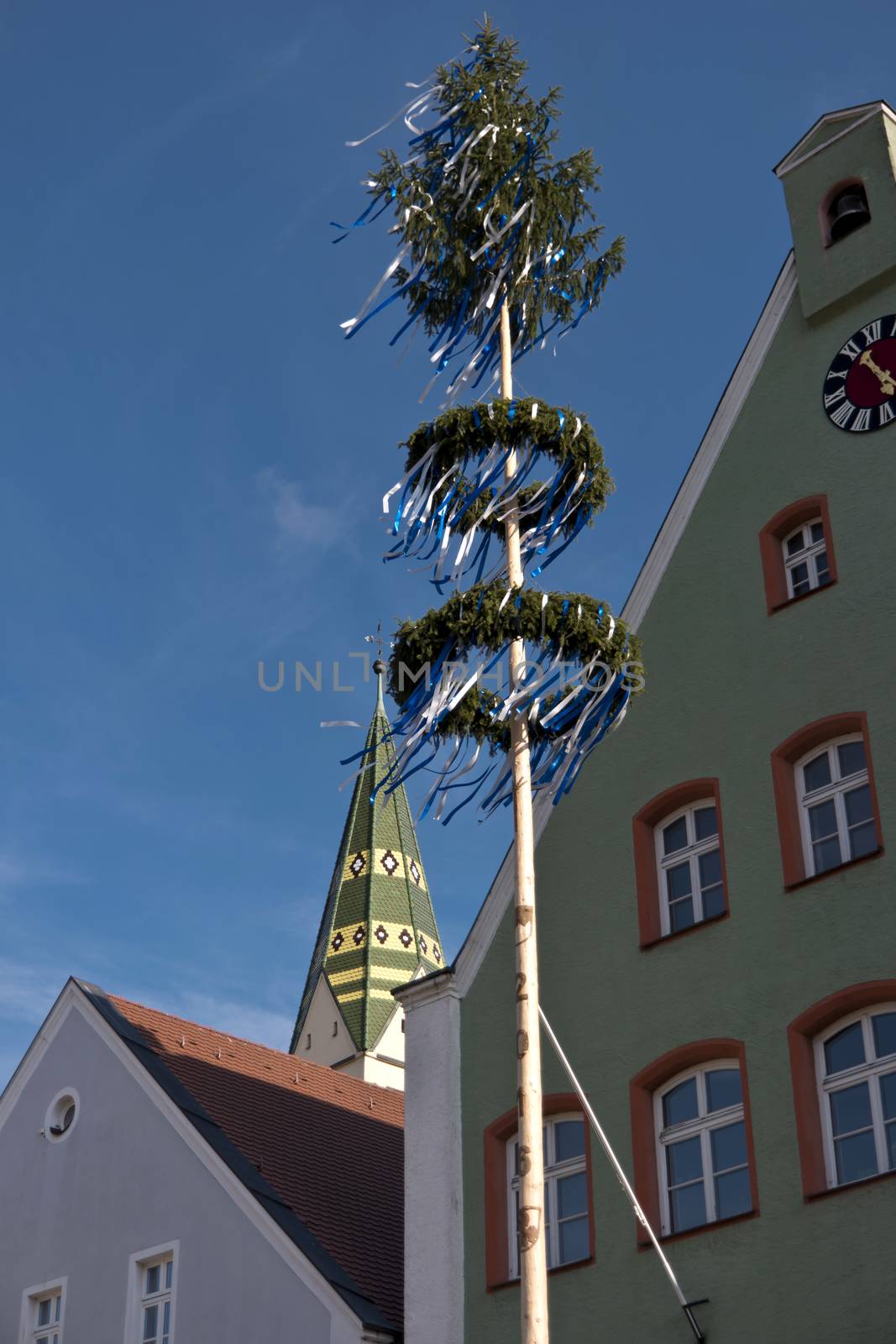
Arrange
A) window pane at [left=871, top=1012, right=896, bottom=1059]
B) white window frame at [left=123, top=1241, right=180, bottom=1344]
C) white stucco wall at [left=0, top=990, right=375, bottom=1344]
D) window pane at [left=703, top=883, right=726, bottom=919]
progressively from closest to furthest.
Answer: window pane at [left=871, top=1012, right=896, bottom=1059], window pane at [left=703, top=883, right=726, bottom=919], white stucco wall at [left=0, top=990, right=375, bottom=1344], white window frame at [left=123, top=1241, right=180, bottom=1344]

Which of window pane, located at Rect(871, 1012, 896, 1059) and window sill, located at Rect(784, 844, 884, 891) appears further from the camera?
window sill, located at Rect(784, 844, 884, 891)

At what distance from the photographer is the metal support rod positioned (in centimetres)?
1614

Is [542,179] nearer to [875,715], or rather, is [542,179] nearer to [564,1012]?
[875,715]

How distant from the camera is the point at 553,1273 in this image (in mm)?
17594

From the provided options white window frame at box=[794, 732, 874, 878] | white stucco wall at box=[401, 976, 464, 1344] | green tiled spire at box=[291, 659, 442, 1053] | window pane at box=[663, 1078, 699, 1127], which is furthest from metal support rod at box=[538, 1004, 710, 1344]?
green tiled spire at box=[291, 659, 442, 1053]

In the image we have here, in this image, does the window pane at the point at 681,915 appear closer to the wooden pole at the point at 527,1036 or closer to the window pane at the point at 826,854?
the window pane at the point at 826,854

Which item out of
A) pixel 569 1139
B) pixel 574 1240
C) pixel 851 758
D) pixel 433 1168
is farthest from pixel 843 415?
pixel 433 1168

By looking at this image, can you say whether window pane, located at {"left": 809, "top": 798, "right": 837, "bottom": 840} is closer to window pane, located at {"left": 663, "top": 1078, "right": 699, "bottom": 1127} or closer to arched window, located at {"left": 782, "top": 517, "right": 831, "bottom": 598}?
arched window, located at {"left": 782, "top": 517, "right": 831, "bottom": 598}

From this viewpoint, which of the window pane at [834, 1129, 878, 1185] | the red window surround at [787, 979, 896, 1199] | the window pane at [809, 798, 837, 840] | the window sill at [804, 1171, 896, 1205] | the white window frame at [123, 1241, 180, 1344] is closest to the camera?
the window sill at [804, 1171, 896, 1205]

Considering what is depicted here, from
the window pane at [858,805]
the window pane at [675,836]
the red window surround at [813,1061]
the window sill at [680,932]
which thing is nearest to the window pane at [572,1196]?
the window sill at [680,932]

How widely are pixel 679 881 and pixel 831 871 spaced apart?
217 cm

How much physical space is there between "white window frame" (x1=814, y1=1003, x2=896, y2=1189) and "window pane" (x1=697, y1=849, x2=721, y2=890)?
2.23 meters

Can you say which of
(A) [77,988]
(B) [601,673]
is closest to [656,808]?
(B) [601,673]

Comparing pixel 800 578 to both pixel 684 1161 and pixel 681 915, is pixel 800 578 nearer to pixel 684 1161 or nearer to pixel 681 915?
pixel 681 915
